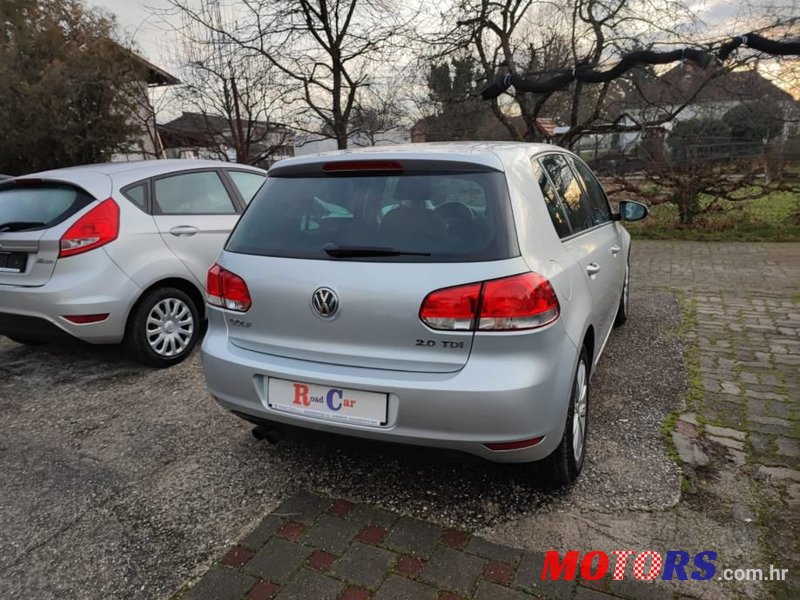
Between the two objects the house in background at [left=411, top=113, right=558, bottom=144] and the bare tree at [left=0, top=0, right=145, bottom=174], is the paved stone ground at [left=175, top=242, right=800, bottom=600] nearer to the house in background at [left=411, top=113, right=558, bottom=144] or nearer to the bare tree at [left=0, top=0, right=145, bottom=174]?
the house in background at [left=411, top=113, right=558, bottom=144]

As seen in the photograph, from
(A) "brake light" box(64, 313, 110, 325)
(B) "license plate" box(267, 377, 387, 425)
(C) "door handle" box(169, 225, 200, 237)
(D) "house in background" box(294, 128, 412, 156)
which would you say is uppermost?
(D) "house in background" box(294, 128, 412, 156)

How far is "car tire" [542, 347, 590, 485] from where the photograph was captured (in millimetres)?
2381

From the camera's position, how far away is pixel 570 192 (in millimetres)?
3203

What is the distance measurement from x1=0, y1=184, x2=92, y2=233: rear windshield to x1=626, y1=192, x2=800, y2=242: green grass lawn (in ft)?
31.7

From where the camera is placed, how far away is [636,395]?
3564 millimetres

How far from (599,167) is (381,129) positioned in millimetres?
5014

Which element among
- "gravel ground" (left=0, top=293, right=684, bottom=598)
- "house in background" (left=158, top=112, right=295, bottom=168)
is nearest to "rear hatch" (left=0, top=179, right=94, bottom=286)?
"gravel ground" (left=0, top=293, right=684, bottom=598)

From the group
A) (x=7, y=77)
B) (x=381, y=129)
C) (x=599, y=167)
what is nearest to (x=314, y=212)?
(x=381, y=129)

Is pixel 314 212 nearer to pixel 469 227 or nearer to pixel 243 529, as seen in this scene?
pixel 469 227

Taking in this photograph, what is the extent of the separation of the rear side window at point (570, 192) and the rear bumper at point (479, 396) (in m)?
1.00

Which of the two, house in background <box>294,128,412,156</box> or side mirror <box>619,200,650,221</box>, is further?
house in background <box>294,128,412,156</box>

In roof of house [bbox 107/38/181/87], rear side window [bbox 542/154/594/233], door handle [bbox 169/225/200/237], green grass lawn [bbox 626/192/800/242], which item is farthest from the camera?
roof of house [bbox 107/38/181/87]

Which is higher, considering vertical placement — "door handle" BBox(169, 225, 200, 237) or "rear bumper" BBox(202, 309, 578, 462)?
"door handle" BBox(169, 225, 200, 237)

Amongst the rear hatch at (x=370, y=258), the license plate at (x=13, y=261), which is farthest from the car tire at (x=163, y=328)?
the rear hatch at (x=370, y=258)
